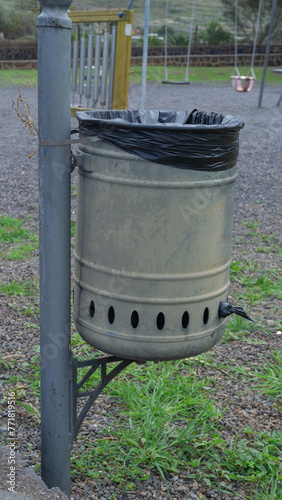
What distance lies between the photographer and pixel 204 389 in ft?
8.19

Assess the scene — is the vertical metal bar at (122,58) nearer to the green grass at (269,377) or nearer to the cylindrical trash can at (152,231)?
the green grass at (269,377)

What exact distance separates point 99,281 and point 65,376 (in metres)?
0.31

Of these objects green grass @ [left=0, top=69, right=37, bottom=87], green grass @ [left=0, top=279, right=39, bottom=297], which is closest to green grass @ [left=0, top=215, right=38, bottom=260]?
green grass @ [left=0, top=279, right=39, bottom=297]

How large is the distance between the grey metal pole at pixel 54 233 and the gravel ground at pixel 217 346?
20 centimetres

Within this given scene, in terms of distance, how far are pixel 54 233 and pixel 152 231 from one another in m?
0.28

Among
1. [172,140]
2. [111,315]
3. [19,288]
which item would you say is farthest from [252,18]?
[111,315]

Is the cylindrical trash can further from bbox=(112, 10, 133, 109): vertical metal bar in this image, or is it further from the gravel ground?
bbox=(112, 10, 133, 109): vertical metal bar

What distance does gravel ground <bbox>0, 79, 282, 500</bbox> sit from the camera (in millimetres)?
1940

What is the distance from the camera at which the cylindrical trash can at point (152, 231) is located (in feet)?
4.97

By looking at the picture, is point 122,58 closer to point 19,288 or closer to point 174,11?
point 19,288

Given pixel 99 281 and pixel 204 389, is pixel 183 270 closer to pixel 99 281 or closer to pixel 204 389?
pixel 99 281

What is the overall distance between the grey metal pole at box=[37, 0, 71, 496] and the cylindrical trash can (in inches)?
2.5

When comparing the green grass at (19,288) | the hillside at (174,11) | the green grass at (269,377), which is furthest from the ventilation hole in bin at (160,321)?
the hillside at (174,11)

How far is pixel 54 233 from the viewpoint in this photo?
1612 millimetres
